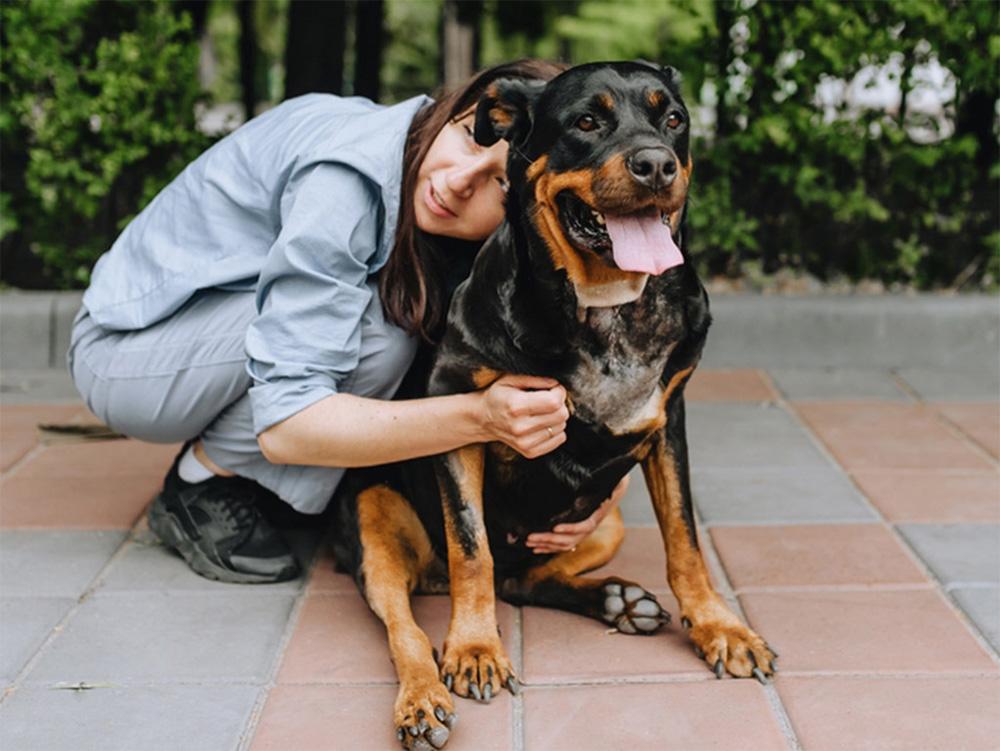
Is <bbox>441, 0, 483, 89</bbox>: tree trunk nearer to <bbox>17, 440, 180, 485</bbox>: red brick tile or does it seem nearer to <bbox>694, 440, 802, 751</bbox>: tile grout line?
<bbox>17, 440, 180, 485</bbox>: red brick tile

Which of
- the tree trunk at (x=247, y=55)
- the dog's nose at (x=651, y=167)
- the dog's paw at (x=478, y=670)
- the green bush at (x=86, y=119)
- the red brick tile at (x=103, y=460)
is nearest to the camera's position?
the dog's nose at (x=651, y=167)

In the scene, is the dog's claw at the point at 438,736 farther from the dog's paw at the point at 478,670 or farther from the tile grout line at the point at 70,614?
the tile grout line at the point at 70,614

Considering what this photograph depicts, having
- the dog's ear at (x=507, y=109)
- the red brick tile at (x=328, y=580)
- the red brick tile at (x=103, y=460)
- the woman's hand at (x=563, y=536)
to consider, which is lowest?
the red brick tile at (x=103, y=460)

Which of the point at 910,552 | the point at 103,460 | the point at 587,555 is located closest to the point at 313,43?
the point at 103,460

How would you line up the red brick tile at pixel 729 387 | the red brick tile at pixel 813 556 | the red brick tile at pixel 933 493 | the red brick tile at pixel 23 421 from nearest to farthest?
the red brick tile at pixel 813 556, the red brick tile at pixel 933 493, the red brick tile at pixel 23 421, the red brick tile at pixel 729 387

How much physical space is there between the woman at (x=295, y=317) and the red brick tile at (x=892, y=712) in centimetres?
77

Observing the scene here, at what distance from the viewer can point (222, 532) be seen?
3631 millimetres

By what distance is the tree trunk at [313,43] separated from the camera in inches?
299

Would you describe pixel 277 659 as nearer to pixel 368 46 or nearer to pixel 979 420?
pixel 979 420

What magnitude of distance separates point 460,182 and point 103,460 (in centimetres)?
209

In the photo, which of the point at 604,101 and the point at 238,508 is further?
the point at 238,508

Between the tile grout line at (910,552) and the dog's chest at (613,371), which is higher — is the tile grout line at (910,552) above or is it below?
below

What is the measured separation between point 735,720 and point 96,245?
4.40m

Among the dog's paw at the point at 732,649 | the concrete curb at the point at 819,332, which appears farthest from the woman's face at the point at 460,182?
the concrete curb at the point at 819,332
